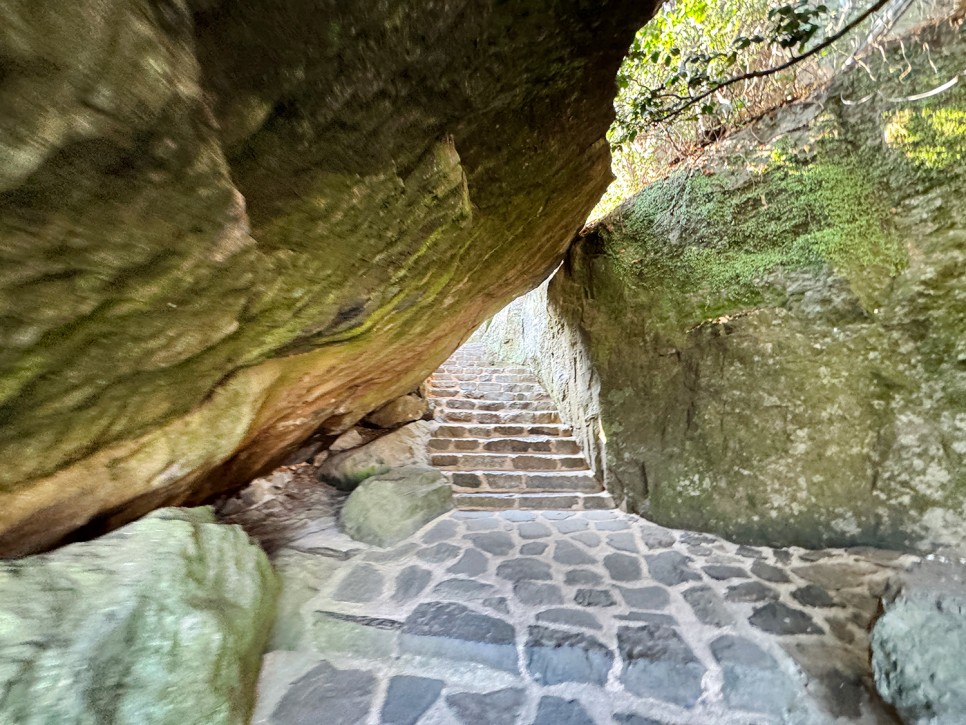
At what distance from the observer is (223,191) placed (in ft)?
4.53

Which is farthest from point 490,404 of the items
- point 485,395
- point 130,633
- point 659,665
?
point 130,633

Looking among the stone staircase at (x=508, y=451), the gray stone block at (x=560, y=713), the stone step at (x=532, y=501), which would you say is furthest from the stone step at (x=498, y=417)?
the gray stone block at (x=560, y=713)

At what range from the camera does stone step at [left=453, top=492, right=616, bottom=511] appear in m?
4.18

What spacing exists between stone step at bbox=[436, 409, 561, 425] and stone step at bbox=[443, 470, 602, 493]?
1.32 m

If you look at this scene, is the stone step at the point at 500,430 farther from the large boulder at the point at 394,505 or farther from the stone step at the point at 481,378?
the stone step at the point at 481,378

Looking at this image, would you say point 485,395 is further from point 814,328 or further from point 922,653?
point 922,653

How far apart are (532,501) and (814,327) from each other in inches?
117

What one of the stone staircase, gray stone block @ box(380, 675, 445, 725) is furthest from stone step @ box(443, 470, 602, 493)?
gray stone block @ box(380, 675, 445, 725)

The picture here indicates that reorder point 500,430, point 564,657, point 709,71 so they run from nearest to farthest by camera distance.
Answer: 1. point 564,657
2. point 709,71
3. point 500,430

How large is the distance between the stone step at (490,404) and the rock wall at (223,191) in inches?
140

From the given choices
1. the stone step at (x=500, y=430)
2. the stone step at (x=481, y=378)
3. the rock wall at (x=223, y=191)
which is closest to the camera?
the rock wall at (x=223, y=191)

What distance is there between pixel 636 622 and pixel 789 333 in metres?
2.57

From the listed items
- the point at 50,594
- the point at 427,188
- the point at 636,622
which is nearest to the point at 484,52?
the point at 427,188

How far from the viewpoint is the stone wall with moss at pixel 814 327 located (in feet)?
9.52
